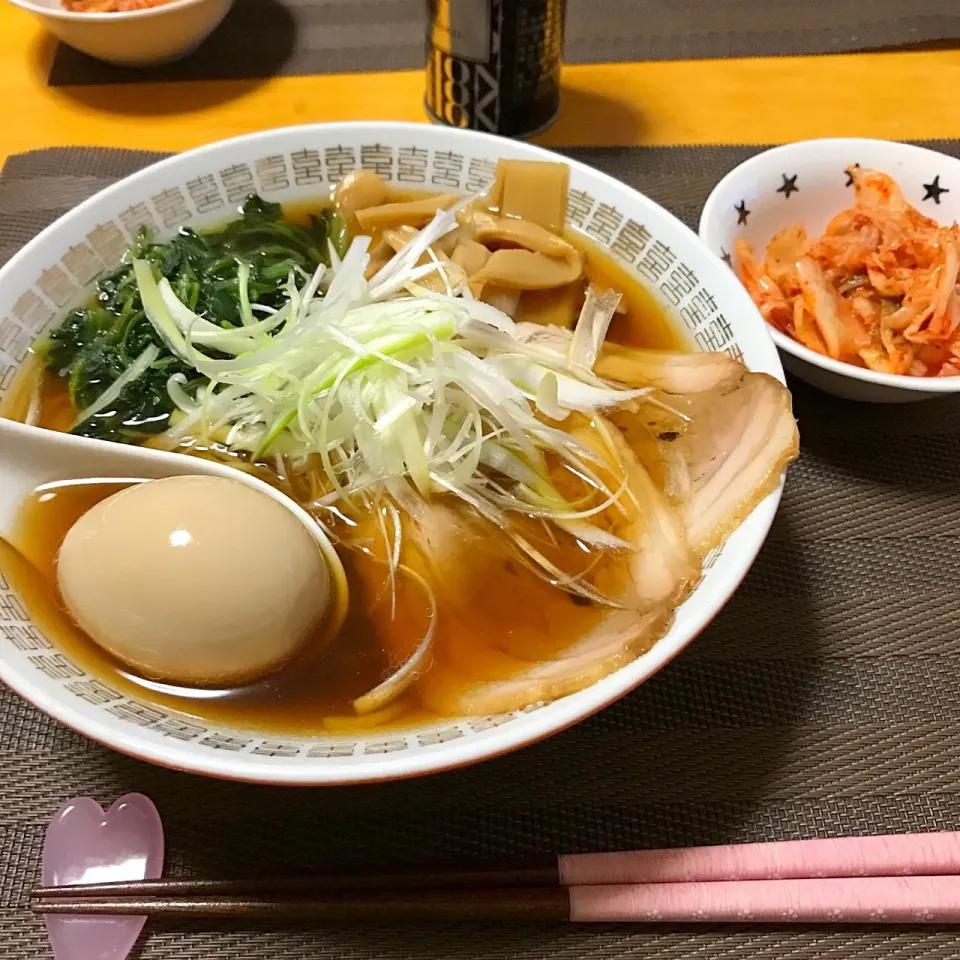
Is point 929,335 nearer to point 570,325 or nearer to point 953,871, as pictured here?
point 570,325

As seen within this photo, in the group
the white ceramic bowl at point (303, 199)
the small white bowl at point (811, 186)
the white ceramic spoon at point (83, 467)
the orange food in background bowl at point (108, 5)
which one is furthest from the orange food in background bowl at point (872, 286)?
the orange food in background bowl at point (108, 5)

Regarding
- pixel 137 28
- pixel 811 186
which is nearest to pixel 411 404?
pixel 811 186

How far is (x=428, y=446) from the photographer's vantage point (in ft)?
3.59

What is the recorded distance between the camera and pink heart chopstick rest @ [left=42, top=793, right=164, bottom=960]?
90 centimetres

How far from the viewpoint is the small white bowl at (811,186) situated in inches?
56.6

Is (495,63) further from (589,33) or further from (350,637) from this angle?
(350,637)

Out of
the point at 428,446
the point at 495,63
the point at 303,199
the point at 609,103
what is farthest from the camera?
the point at 609,103

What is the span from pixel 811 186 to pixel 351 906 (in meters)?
1.44

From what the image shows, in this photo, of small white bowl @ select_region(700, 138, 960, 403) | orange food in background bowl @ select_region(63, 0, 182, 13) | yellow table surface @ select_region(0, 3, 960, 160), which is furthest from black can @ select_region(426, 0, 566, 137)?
orange food in background bowl @ select_region(63, 0, 182, 13)

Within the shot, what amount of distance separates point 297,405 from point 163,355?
0.90ft

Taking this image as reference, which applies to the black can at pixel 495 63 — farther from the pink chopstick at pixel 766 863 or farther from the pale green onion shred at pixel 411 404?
the pink chopstick at pixel 766 863

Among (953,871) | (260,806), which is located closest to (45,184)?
(260,806)

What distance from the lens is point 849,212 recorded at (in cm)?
147

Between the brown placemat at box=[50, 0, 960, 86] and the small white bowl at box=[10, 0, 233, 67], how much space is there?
0.07 metres
